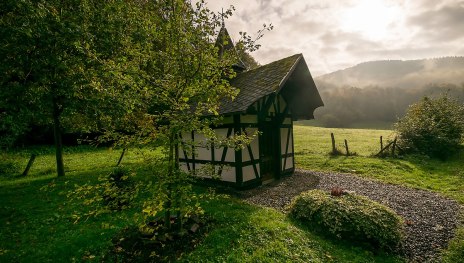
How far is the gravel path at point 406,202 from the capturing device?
290 inches

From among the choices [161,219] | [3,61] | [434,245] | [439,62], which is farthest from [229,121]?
[439,62]

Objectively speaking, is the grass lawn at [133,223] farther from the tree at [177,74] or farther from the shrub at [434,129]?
the shrub at [434,129]

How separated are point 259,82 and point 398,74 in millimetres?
145249

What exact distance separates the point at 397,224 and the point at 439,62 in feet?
545

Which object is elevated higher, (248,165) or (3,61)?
(3,61)

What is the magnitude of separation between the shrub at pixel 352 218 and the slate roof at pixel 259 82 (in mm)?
4411

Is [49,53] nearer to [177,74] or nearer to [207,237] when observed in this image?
[177,74]

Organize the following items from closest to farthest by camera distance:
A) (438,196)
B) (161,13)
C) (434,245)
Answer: (161,13) → (434,245) → (438,196)

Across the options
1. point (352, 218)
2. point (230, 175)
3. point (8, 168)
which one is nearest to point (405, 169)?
point (352, 218)

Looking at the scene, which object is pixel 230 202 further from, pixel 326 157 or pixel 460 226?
pixel 326 157

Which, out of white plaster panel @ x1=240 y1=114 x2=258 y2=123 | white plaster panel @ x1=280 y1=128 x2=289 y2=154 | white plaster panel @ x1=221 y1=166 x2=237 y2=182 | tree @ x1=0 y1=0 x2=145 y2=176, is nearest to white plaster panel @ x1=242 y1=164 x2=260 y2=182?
white plaster panel @ x1=221 y1=166 x2=237 y2=182

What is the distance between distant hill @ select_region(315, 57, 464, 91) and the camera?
110438 mm

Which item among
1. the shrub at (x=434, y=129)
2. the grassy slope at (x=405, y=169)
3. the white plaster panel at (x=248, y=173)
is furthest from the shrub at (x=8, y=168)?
the shrub at (x=434, y=129)

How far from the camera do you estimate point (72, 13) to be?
39.0ft
